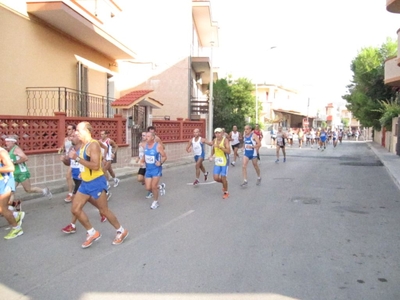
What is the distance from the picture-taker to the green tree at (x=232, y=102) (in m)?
28.3

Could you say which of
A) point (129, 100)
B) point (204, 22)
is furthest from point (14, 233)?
point (204, 22)

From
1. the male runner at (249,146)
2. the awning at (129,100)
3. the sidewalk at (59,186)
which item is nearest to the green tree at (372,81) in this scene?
the awning at (129,100)

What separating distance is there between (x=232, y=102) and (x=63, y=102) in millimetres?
19012

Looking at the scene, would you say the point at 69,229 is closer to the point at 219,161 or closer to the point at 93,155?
the point at 93,155

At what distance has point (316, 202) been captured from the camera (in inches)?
368

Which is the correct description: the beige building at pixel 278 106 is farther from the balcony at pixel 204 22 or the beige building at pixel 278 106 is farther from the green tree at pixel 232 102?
the balcony at pixel 204 22

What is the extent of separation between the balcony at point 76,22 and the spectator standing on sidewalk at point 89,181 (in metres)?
7.98

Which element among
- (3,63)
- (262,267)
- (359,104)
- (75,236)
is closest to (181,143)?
(3,63)

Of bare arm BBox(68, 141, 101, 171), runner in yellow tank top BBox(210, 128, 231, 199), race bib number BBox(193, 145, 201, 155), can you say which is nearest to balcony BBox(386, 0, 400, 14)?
race bib number BBox(193, 145, 201, 155)

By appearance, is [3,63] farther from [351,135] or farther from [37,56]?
[351,135]

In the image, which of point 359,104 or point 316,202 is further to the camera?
point 359,104

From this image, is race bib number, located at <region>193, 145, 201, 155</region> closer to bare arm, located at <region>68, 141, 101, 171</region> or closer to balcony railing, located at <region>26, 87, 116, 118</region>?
balcony railing, located at <region>26, 87, 116, 118</region>

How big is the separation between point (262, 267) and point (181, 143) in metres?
15.7

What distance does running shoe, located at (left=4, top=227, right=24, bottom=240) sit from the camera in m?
6.27
